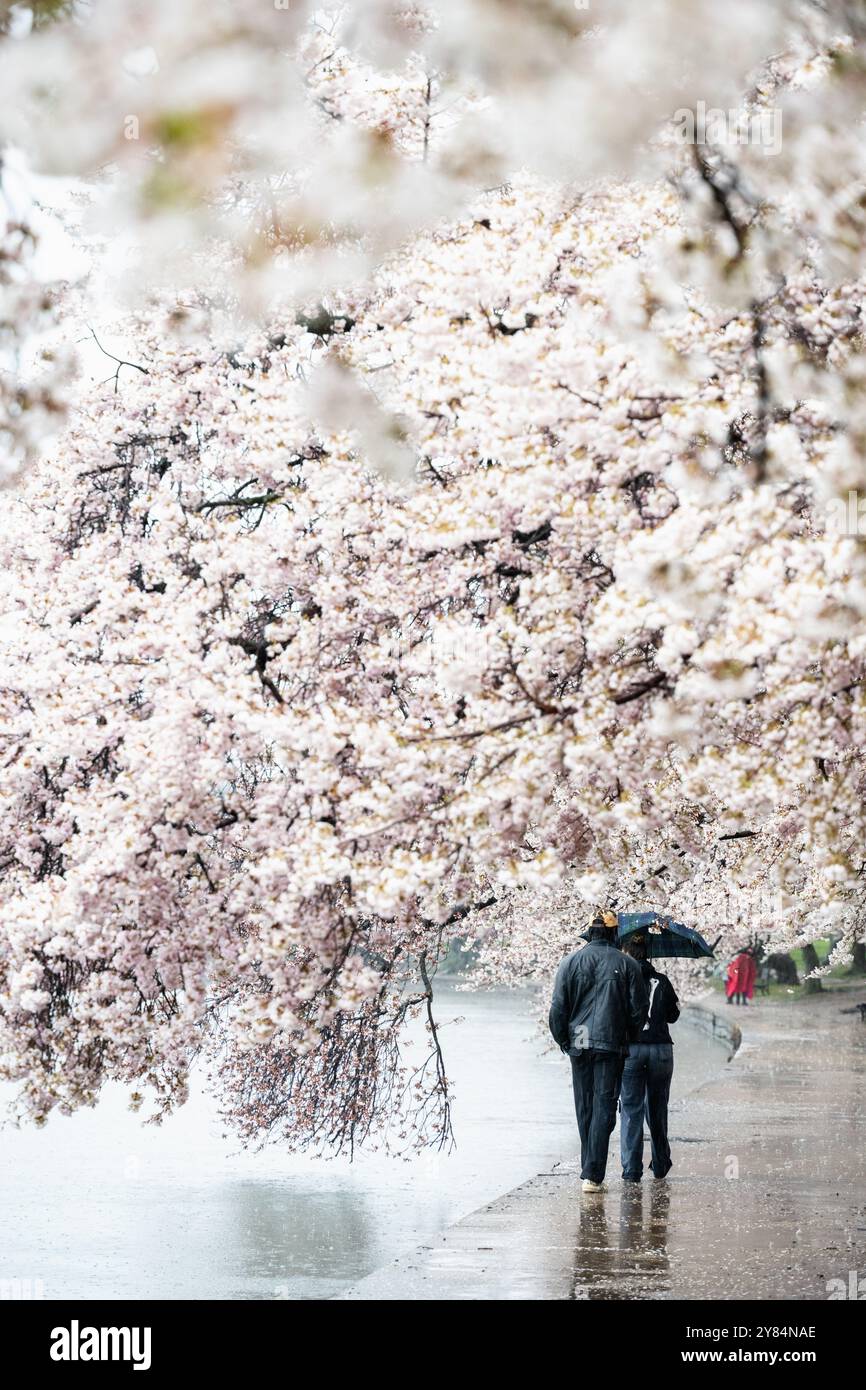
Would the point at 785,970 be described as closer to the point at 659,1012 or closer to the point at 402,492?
the point at 659,1012

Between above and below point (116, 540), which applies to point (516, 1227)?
below

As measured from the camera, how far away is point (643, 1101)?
513 inches

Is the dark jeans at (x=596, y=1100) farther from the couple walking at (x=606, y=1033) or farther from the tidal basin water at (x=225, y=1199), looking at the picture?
the tidal basin water at (x=225, y=1199)

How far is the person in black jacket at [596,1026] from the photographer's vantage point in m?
12.1

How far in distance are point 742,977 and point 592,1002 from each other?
3612 cm

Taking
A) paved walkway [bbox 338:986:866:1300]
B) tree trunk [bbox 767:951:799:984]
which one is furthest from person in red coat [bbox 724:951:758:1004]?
paved walkway [bbox 338:986:866:1300]

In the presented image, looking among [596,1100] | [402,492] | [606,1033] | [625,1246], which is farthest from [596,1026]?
[402,492]

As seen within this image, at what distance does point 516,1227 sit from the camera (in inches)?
425

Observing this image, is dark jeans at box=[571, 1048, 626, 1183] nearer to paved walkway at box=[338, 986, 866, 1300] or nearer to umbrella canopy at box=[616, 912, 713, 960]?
paved walkway at box=[338, 986, 866, 1300]

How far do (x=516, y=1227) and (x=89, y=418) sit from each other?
5.52 meters

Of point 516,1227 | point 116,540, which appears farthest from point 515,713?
point 516,1227

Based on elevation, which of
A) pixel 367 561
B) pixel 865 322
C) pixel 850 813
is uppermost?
pixel 865 322

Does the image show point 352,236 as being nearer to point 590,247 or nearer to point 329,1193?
point 590,247

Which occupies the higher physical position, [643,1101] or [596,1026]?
[596,1026]
